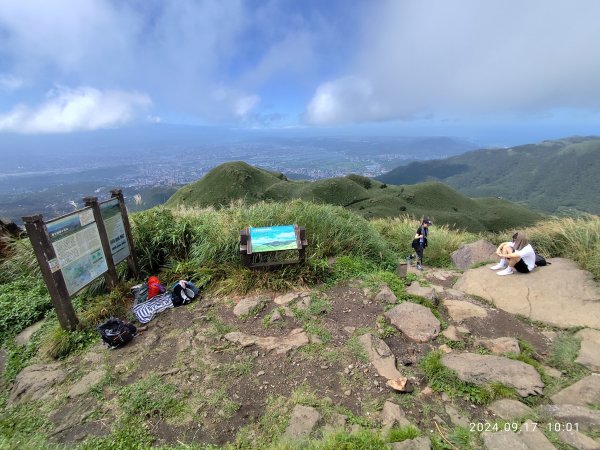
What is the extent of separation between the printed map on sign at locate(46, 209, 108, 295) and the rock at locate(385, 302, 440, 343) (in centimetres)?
480

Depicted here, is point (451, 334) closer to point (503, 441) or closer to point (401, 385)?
point (401, 385)

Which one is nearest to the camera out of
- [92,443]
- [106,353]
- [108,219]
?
[92,443]

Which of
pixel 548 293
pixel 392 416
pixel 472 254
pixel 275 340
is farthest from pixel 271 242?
pixel 472 254

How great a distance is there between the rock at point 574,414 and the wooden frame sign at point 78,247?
603 centimetres

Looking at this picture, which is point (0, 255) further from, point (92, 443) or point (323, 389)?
point (323, 389)

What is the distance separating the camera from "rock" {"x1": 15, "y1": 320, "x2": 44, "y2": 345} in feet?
17.2

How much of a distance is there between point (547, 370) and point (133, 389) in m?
4.66

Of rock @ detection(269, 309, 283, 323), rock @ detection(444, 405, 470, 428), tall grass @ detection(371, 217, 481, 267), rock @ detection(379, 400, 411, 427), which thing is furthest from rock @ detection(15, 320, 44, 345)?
tall grass @ detection(371, 217, 481, 267)

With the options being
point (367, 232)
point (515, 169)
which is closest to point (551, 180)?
point (515, 169)

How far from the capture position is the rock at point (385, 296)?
16.7 feet

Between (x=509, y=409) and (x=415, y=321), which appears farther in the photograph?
(x=415, y=321)

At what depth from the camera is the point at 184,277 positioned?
635 centimetres

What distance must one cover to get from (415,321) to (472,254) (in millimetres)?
4528

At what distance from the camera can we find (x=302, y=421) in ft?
10.1
